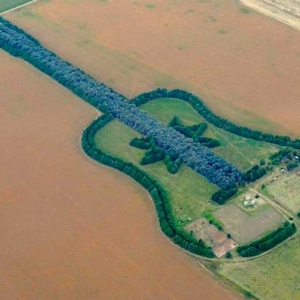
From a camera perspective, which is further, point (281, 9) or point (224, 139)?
point (281, 9)

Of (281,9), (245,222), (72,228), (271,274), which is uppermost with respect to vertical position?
(281,9)

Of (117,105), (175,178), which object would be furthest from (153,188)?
(117,105)

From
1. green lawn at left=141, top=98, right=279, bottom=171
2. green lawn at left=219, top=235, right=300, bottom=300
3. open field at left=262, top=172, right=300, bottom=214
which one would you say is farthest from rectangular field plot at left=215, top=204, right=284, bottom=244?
green lawn at left=141, top=98, right=279, bottom=171

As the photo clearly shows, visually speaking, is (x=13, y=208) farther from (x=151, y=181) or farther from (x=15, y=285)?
(x=151, y=181)

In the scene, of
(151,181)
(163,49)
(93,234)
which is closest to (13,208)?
(93,234)

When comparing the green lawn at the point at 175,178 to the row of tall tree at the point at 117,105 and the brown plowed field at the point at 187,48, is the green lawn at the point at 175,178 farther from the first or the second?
the brown plowed field at the point at 187,48

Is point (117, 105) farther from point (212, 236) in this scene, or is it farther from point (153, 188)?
point (212, 236)
